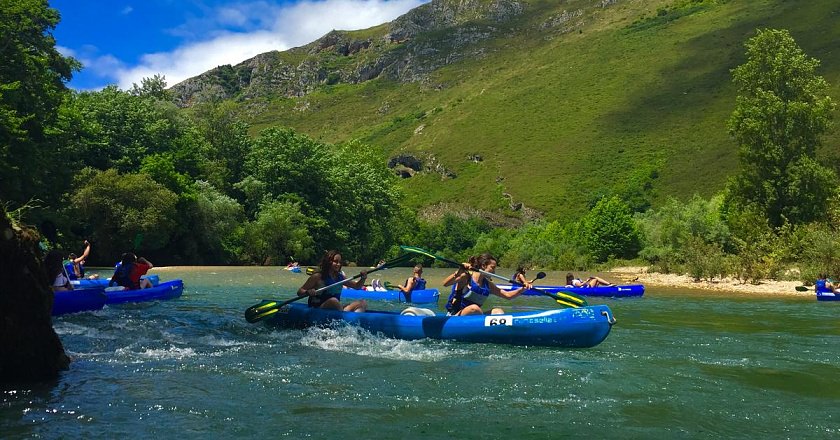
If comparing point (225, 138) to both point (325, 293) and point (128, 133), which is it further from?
point (325, 293)

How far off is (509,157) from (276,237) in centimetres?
4884

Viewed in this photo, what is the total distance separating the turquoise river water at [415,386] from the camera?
6.64m

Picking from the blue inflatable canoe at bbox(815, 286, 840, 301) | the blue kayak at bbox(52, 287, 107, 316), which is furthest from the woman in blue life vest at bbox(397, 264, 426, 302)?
the blue inflatable canoe at bbox(815, 286, 840, 301)

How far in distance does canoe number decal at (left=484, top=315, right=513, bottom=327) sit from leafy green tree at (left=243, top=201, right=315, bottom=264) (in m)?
35.2

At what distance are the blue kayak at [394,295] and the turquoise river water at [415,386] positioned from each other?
6.97 metres

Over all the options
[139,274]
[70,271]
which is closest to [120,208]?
[70,271]

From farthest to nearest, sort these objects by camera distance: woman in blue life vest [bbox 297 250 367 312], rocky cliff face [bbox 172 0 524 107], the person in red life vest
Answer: rocky cliff face [bbox 172 0 524 107], the person in red life vest, woman in blue life vest [bbox 297 250 367 312]

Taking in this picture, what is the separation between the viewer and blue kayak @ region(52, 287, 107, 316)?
14.0 m

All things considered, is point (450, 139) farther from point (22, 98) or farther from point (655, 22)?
point (22, 98)

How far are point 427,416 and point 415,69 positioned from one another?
15269 centimetres

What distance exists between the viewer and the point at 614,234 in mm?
53844

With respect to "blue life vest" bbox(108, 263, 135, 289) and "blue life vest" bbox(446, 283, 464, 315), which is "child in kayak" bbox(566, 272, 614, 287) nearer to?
"blue life vest" bbox(446, 283, 464, 315)

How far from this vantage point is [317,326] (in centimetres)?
1312

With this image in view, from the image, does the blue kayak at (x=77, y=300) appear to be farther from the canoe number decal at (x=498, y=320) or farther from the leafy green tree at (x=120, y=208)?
the leafy green tree at (x=120, y=208)
